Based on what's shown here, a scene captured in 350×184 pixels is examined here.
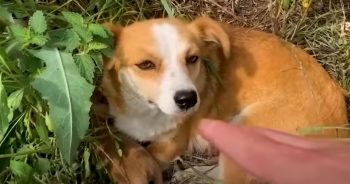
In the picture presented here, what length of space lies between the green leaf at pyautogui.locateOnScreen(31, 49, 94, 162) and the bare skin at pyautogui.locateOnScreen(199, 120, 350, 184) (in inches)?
55.7

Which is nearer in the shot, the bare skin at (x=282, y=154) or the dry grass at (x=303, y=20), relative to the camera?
the bare skin at (x=282, y=154)

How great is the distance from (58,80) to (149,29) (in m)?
0.45

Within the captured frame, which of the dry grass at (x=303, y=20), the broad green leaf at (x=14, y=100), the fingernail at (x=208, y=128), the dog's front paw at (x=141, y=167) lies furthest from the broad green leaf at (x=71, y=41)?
the fingernail at (x=208, y=128)

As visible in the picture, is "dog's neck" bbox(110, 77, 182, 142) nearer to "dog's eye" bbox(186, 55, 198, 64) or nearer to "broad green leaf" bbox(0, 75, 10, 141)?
"dog's eye" bbox(186, 55, 198, 64)

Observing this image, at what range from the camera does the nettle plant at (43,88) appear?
2.08 m

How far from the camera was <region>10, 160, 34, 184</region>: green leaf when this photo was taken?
2.12 metres

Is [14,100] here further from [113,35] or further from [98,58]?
[113,35]

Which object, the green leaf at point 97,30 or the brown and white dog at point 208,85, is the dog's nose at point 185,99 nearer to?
the brown and white dog at point 208,85

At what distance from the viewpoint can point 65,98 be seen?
2.10 metres

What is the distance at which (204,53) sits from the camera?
254 cm

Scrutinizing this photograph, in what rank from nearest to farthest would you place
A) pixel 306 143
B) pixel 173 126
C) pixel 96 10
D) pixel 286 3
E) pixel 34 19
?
pixel 306 143 < pixel 34 19 < pixel 173 126 < pixel 96 10 < pixel 286 3

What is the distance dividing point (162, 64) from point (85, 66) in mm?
303

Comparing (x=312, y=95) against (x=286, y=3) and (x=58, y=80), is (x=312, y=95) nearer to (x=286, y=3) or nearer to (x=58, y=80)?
(x=286, y=3)

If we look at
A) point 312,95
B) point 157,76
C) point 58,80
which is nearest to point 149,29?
point 157,76
